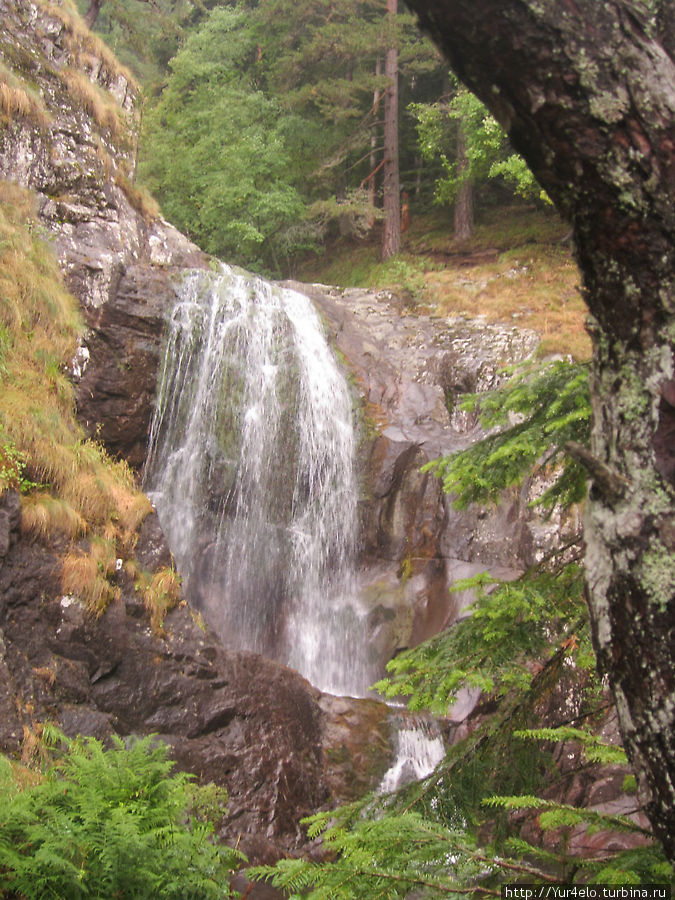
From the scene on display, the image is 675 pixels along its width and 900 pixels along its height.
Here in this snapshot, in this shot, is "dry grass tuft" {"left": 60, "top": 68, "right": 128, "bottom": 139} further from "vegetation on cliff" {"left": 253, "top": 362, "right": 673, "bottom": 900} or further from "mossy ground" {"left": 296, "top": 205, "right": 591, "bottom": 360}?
"vegetation on cliff" {"left": 253, "top": 362, "right": 673, "bottom": 900}

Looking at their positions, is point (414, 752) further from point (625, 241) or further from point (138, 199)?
point (138, 199)

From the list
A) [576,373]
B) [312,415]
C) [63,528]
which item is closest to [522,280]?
[312,415]

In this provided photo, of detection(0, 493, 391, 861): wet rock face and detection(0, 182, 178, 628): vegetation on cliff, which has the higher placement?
detection(0, 182, 178, 628): vegetation on cliff

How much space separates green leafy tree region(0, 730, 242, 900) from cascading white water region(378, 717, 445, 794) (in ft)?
14.8

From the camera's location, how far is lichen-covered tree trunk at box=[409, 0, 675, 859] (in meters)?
1.72

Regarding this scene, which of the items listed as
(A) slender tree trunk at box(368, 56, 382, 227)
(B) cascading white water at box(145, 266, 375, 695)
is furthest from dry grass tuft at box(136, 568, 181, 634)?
(A) slender tree trunk at box(368, 56, 382, 227)

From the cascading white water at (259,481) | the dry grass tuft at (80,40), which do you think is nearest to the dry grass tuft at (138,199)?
the cascading white water at (259,481)

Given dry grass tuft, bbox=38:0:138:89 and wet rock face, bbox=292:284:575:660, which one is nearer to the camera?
wet rock face, bbox=292:284:575:660

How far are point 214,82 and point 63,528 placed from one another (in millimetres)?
20157

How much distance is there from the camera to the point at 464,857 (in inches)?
89.1

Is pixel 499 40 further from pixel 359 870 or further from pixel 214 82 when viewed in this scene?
pixel 214 82

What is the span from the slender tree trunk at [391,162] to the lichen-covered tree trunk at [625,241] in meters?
18.1

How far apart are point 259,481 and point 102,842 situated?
854 cm

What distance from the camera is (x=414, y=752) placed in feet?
27.2
